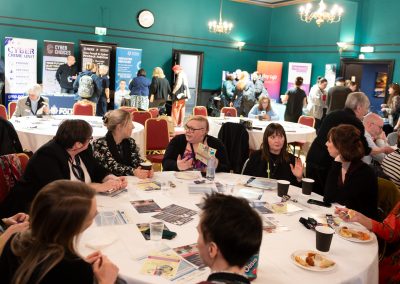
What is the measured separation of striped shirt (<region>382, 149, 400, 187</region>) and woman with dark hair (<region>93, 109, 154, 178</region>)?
231cm

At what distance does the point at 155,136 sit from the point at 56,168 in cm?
323

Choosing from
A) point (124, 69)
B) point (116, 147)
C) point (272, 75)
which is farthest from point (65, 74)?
point (116, 147)

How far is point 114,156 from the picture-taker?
11.2 ft

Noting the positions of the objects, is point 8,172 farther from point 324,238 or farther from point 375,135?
point 375,135

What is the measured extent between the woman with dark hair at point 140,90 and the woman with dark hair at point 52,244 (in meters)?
8.69

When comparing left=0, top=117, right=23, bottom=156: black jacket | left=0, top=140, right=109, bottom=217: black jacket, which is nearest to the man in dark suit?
left=0, top=117, right=23, bottom=156: black jacket

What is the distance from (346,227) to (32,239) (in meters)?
1.73

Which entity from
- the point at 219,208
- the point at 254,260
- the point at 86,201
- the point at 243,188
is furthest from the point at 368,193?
the point at 86,201

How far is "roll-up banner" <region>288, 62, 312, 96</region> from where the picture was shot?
37.6 ft

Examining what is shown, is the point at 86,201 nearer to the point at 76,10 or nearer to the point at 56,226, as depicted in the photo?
the point at 56,226

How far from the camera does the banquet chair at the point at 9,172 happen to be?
8.73ft

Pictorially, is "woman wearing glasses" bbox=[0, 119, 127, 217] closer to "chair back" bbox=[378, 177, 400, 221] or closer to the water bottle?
the water bottle

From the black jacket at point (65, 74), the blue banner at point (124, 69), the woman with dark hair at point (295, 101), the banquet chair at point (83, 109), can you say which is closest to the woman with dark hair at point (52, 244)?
the banquet chair at point (83, 109)

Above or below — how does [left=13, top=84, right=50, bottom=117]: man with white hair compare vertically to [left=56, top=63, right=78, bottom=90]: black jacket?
below
